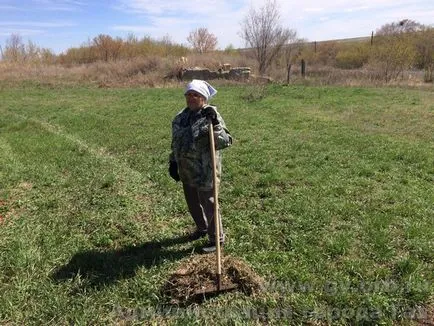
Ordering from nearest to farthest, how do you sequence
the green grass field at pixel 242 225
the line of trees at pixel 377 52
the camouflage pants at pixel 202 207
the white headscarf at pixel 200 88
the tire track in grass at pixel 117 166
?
the green grass field at pixel 242 225, the white headscarf at pixel 200 88, the camouflage pants at pixel 202 207, the tire track in grass at pixel 117 166, the line of trees at pixel 377 52

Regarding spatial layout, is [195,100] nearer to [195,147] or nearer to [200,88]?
[200,88]

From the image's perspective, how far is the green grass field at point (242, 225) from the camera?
12.9 feet

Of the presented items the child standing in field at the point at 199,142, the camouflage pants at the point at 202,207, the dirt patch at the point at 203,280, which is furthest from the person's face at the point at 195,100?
the dirt patch at the point at 203,280

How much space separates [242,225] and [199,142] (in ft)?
5.27

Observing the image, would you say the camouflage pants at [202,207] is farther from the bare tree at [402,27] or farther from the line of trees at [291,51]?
the bare tree at [402,27]

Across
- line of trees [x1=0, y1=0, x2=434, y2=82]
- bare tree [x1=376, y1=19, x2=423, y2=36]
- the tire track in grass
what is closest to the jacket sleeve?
the tire track in grass

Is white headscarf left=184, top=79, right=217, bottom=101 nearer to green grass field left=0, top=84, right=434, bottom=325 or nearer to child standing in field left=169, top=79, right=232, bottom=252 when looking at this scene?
child standing in field left=169, top=79, right=232, bottom=252

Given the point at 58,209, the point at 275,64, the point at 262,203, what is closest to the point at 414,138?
the point at 262,203

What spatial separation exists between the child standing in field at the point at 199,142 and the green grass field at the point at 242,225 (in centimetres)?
82

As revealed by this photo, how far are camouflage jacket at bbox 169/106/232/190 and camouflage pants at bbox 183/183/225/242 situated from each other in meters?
0.16

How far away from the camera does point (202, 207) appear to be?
16.9ft

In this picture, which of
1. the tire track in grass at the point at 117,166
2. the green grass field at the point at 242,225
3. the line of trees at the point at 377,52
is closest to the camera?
the green grass field at the point at 242,225

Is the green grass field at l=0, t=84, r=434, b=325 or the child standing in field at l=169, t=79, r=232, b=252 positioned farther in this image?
the child standing in field at l=169, t=79, r=232, b=252

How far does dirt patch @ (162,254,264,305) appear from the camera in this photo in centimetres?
398
